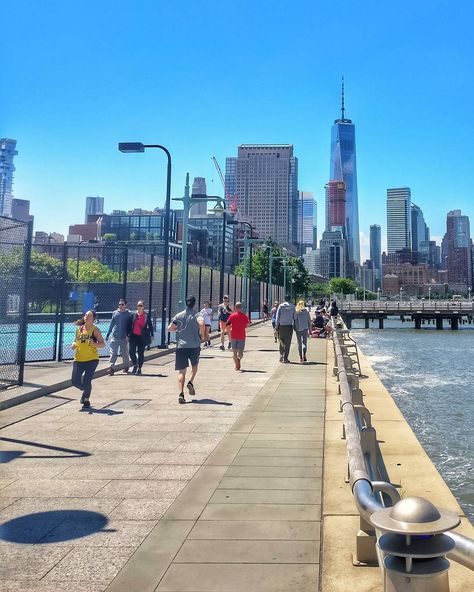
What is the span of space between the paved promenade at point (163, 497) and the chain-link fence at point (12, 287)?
174 centimetres

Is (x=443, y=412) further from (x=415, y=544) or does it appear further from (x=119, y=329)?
(x=415, y=544)

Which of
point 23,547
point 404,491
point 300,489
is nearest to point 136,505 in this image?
point 23,547

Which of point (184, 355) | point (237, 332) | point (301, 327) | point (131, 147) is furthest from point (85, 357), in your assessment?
point (131, 147)

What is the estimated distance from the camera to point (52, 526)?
4.36 metres

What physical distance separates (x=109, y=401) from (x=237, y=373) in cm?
470

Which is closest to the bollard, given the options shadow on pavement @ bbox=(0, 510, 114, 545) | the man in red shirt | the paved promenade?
the paved promenade

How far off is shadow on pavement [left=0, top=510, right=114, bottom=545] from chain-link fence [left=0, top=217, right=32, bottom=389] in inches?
250

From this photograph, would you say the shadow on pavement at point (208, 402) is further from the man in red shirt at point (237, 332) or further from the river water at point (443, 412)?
the man in red shirt at point (237, 332)

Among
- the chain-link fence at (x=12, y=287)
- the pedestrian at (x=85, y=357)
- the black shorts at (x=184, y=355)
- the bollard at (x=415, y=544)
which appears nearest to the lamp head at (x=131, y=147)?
the chain-link fence at (x=12, y=287)

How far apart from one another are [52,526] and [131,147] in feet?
51.9

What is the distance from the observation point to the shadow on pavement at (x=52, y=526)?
4.14m

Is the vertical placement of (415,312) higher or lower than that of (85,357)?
higher

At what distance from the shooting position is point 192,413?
29.2 ft

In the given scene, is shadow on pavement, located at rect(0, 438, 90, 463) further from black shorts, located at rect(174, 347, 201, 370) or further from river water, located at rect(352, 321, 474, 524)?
river water, located at rect(352, 321, 474, 524)
